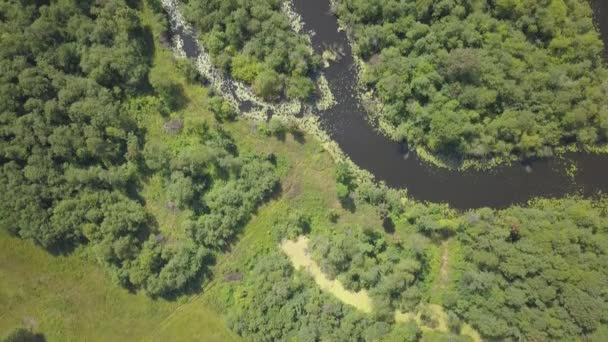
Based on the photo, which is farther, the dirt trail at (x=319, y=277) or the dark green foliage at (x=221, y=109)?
the dark green foliage at (x=221, y=109)

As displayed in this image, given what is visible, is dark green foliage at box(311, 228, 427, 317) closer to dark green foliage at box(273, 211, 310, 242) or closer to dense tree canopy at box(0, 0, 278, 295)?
dark green foliage at box(273, 211, 310, 242)

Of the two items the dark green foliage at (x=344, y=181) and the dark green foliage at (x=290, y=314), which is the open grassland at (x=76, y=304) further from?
the dark green foliage at (x=344, y=181)

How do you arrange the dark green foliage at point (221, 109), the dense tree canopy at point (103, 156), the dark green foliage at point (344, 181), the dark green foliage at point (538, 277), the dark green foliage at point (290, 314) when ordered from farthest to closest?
1. the dark green foliage at point (221, 109)
2. the dark green foliage at point (344, 181)
3. the dense tree canopy at point (103, 156)
4. the dark green foliage at point (290, 314)
5. the dark green foliage at point (538, 277)

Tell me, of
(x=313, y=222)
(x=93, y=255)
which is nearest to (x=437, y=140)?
(x=313, y=222)

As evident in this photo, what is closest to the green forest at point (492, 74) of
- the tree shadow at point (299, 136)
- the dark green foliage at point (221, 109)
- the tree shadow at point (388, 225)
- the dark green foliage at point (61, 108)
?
the tree shadow at point (388, 225)

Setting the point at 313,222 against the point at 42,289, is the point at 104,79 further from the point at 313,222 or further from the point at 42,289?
the point at 313,222

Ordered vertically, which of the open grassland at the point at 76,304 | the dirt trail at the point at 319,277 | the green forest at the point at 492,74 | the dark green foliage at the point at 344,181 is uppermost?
the green forest at the point at 492,74
